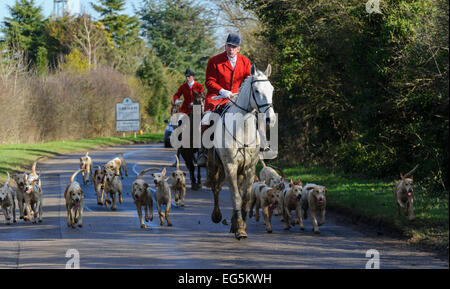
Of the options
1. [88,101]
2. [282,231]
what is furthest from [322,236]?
→ [88,101]

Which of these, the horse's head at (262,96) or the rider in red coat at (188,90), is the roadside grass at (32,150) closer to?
the rider in red coat at (188,90)

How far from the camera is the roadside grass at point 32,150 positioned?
1016 inches

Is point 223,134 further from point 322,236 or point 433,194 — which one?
point 433,194

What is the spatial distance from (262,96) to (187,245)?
8.09 ft

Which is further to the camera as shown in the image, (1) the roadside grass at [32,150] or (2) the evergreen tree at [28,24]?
(2) the evergreen tree at [28,24]

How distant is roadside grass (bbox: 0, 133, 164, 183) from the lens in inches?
1016

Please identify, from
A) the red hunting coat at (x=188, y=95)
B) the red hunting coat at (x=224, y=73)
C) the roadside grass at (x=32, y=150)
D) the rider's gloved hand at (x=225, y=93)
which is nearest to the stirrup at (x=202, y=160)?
the red hunting coat at (x=224, y=73)

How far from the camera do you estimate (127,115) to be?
5512 cm

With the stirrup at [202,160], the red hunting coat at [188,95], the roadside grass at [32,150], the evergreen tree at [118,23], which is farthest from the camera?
the evergreen tree at [118,23]

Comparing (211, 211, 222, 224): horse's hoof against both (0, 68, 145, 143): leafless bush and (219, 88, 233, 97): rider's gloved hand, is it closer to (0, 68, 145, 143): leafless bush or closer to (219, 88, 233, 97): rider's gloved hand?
(219, 88, 233, 97): rider's gloved hand

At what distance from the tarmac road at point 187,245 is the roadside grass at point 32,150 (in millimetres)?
8937

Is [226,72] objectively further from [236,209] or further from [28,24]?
[28,24]
